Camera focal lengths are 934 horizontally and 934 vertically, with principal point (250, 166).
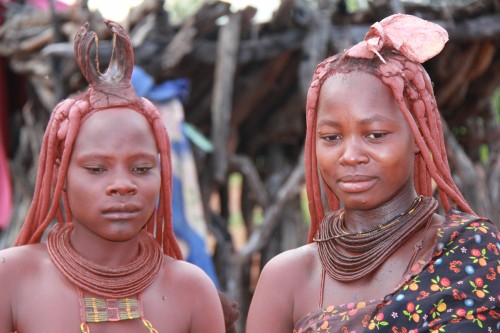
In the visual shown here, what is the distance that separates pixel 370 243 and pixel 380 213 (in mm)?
118

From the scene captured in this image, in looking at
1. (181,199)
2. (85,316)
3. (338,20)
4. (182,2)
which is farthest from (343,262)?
(182,2)

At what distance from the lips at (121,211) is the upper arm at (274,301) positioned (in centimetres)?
49

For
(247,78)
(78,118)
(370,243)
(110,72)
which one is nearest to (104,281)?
(78,118)

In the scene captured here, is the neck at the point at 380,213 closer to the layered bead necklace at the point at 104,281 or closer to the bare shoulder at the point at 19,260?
the layered bead necklace at the point at 104,281

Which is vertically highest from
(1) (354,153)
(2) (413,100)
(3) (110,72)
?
(3) (110,72)

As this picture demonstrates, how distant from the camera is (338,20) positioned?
21.8ft

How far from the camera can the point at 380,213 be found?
291cm

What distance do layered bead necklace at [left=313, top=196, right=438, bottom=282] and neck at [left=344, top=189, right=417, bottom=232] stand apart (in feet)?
0.06

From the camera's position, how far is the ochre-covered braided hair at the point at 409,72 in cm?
285

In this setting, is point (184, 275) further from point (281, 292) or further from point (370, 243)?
point (370, 243)

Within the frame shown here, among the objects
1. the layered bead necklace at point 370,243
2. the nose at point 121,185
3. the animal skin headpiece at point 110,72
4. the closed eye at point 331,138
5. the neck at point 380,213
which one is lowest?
the layered bead necklace at point 370,243

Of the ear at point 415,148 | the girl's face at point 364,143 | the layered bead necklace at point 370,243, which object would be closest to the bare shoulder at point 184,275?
the layered bead necklace at point 370,243

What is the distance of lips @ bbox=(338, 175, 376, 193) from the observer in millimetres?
2799

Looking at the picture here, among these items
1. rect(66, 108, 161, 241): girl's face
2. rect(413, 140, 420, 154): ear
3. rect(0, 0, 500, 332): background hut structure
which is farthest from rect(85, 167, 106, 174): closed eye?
rect(0, 0, 500, 332): background hut structure
